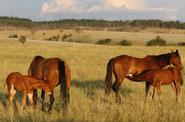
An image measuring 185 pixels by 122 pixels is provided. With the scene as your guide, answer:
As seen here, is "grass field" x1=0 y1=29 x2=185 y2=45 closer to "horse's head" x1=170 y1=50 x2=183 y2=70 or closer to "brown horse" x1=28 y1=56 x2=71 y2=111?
"horse's head" x1=170 y1=50 x2=183 y2=70

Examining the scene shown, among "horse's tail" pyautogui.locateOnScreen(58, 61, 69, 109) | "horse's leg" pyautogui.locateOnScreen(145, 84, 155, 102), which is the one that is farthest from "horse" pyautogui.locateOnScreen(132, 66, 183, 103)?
"horse's tail" pyautogui.locateOnScreen(58, 61, 69, 109)

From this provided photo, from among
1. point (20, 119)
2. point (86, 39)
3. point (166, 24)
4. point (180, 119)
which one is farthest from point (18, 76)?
point (166, 24)

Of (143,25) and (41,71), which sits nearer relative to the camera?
(41,71)

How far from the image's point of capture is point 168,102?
11312 millimetres

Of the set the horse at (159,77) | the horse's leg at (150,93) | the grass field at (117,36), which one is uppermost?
the horse at (159,77)

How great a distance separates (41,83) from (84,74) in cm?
977

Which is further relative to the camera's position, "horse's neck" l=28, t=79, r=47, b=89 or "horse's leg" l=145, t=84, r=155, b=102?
"horse's leg" l=145, t=84, r=155, b=102

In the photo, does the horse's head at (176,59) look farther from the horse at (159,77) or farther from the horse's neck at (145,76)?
the horse's neck at (145,76)

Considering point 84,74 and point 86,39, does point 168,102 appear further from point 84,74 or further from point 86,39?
point 86,39

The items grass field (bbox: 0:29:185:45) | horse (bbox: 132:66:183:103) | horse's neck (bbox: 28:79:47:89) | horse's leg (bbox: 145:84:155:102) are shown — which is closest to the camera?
horse's neck (bbox: 28:79:47:89)

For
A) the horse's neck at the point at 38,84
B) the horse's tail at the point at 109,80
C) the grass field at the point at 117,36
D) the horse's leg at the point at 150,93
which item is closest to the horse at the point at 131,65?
the horse's tail at the point at 109,80

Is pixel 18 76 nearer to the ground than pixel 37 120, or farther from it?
farther from it

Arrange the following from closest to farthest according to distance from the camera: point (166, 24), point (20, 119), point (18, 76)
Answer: point (20, 119)
point (18, 76)
point (166, 24)

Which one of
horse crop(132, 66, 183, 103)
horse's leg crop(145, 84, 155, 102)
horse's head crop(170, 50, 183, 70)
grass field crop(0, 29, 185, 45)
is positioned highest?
horse's head crop(170, 50, 183, 70)
